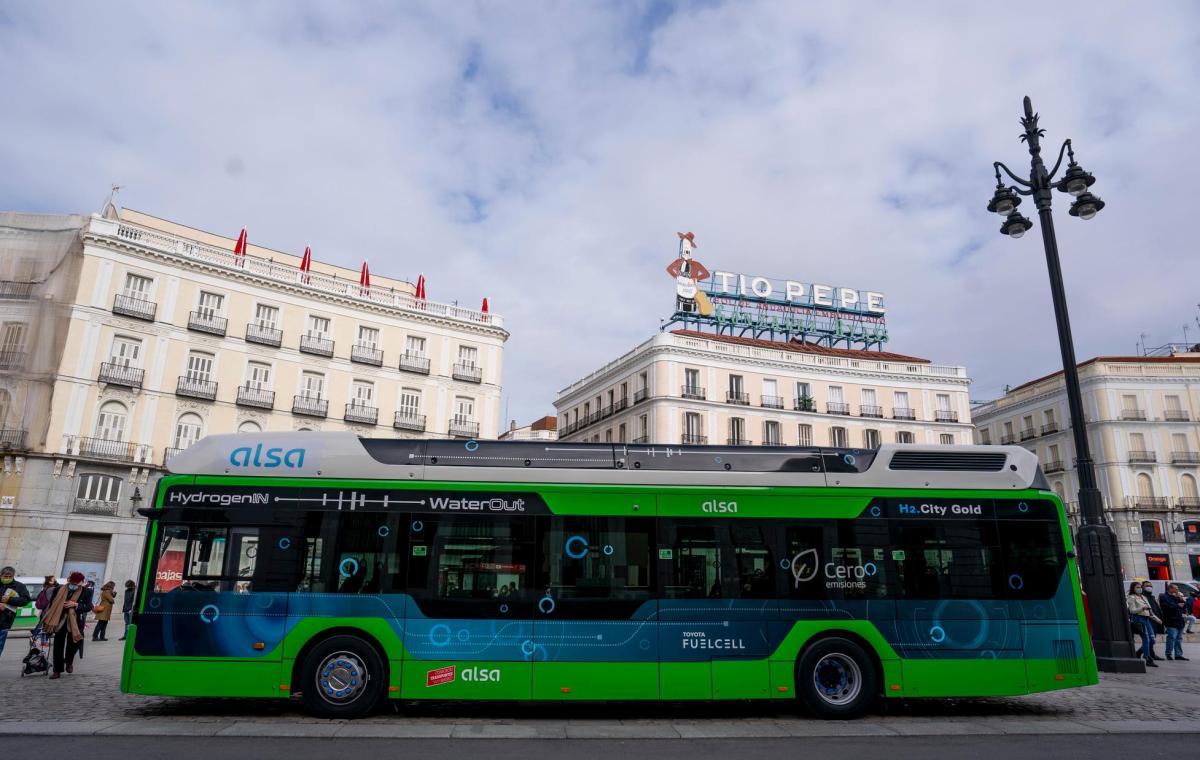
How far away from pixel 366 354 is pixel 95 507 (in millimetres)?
13744

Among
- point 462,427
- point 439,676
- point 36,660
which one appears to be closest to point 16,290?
point 462,427

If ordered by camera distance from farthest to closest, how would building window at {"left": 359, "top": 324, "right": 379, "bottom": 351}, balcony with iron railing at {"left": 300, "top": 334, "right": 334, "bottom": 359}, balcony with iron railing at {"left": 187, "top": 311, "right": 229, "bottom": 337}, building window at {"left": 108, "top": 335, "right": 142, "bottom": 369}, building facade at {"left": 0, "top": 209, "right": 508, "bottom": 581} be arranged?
1. building window at {"left": 359, "top": 324, "right": 379, "bottom": 351}
2. balcony with iron railing at {"left": 300, "top": 334, "right": 334, "bottom": 359}
3. balcony with iron railing at {"left": 187, "top": 311, "right": 229, "bottom": 337}
4. building window at {"left": 108, "top": 335, "right": 142, "bottom": 369}
5. building facade at {"left": 0, "top": 209, "right": 508, "bottom": 581}

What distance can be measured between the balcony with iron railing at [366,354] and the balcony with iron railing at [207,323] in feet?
20.1

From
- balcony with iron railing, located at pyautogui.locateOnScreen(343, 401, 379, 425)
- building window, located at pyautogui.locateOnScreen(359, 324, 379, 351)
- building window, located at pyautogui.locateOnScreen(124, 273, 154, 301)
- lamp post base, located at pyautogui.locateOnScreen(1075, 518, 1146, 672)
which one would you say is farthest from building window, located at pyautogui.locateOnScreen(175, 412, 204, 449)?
lamp post base, located at pyautogui.locateOnScreen(1075, 518, 1146, 672)

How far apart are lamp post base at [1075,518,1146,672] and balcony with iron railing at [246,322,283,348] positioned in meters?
35.0

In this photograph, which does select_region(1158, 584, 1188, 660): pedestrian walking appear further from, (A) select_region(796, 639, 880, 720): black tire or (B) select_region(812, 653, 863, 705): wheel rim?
(B) select_region(812, 653, 863, 705): wheel rim

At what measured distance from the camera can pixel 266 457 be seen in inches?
366

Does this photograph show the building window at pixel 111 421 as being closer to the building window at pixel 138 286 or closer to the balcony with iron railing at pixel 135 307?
the balcony with iron railing at pixel 135 307

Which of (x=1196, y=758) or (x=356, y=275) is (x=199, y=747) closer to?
(x=1196, y=758)

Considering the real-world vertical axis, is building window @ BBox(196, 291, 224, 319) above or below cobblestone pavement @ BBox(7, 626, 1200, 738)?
above

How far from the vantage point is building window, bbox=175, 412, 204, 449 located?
34.8 meters

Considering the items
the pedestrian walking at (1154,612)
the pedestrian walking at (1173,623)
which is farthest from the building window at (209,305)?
the pedestrian walking at (1173,623)

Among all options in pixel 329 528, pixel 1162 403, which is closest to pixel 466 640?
pixel 329 528

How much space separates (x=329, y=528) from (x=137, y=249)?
3219 cm
